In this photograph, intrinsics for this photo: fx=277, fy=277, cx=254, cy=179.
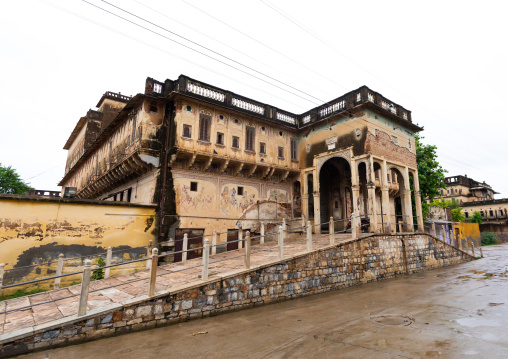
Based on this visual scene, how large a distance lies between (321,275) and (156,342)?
→ 6523 millimetres

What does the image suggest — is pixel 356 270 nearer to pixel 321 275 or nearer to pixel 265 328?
pixel 321 275

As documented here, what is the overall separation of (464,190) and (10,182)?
74.4m

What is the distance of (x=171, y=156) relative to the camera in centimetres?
1402

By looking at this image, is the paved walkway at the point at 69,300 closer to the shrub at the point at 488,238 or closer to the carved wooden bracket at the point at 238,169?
the carved wooden bracket at the point at 238,169

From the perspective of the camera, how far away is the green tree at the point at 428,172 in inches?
881

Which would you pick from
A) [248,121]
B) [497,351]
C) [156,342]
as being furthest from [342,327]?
[248,121]

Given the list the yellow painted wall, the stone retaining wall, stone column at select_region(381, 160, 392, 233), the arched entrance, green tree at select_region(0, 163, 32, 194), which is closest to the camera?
the stone retaining wall

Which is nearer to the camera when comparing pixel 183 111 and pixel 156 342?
pixel 156 342

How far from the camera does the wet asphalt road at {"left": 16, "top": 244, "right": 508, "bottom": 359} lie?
486 cm

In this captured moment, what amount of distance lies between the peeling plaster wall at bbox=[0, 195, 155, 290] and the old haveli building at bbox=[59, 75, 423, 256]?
4.11 ft

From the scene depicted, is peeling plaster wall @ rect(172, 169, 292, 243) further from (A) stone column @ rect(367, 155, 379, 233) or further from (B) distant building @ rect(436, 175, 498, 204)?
(B) distant building @ rect(436, 175, 498, 204)

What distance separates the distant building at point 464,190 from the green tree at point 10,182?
68.3 meters

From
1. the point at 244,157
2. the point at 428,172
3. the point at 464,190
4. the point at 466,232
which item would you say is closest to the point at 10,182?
the point at 244,157

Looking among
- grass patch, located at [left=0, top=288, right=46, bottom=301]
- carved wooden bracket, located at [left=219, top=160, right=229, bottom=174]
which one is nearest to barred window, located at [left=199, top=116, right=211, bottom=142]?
carved wooden bracket, located at [left=219, top=160, right=229, bottom=174]
